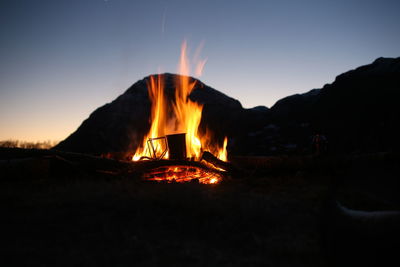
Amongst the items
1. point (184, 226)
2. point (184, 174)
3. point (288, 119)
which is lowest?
point (184, 226)

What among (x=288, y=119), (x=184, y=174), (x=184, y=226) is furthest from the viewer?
(x=288, y=119)

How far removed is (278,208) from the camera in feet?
Answer: 15.5

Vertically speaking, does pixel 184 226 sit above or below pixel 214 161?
below

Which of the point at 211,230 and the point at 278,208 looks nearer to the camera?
the point at 211,230

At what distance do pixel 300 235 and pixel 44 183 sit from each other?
569 cm

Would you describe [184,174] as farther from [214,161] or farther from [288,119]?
[288,119]

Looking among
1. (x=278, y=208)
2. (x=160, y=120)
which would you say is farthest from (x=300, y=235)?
(x=160, y=120)

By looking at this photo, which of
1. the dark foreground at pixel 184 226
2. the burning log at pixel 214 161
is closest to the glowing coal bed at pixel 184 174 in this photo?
the burning log at pixel 214 161

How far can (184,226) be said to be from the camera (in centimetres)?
397

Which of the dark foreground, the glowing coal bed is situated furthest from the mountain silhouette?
the dark foreground

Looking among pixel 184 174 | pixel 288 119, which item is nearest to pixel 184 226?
pixel 184 174

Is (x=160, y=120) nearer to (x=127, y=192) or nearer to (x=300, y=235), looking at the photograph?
(x=127, y=192)

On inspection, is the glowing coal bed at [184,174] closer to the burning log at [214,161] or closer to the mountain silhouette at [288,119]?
the burning log at [214,161]

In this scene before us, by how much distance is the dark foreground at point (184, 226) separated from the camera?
116 inches
